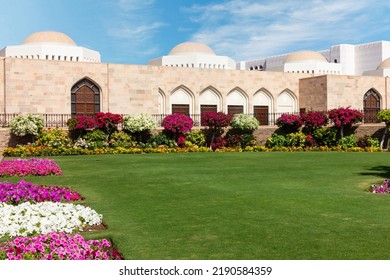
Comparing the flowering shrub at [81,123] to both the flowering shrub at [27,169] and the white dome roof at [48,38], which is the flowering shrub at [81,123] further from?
the white dome roof at [48,38]

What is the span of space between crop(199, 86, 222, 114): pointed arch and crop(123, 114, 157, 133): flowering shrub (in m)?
8.56

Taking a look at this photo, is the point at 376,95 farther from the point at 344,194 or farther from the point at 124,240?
the point at 124,240

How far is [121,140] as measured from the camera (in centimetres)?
2675

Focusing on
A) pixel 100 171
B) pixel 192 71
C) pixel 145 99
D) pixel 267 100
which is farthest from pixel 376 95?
pixel 100 171

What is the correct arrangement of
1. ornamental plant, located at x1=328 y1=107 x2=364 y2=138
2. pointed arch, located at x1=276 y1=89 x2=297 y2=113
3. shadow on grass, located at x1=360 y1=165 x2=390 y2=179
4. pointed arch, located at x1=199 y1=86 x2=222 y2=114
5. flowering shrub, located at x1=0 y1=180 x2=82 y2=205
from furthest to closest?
pointed arch, located at x1=276 y1=89 x2=297 y2=113
pointed arch, located at x1=199 y1=86 x2=222 y2=114
ornamental plant, located at x1=328 y1=107 x2=364 y2=138
shadow on grass, located at x1=360 y1=165 x2=390 y2=179
flowering shrub, located at x1=0 y1=180 x2=82 y2=205

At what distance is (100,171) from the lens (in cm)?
1602

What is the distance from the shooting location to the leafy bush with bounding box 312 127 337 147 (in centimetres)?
3002

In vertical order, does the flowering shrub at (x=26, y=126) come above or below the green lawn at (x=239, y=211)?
above

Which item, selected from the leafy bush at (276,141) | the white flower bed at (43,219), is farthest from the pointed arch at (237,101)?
the white flower bed at (43,219)

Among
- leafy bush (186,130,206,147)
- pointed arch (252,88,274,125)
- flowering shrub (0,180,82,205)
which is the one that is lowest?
flowering shrub (0,180,82,205)

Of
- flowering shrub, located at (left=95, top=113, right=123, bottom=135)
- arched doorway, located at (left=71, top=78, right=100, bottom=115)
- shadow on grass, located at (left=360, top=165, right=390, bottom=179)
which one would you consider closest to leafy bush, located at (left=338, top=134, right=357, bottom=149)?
shadow on grass, located at (left=360, top=165, right=390, bottom=179)

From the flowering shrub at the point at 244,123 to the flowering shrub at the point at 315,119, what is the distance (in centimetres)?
335

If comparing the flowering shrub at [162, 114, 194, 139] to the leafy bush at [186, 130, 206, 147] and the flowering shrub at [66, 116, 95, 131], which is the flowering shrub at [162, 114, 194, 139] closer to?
the leafy bush at [186, 130, 206, 147]

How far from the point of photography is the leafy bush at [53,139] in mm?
24406
